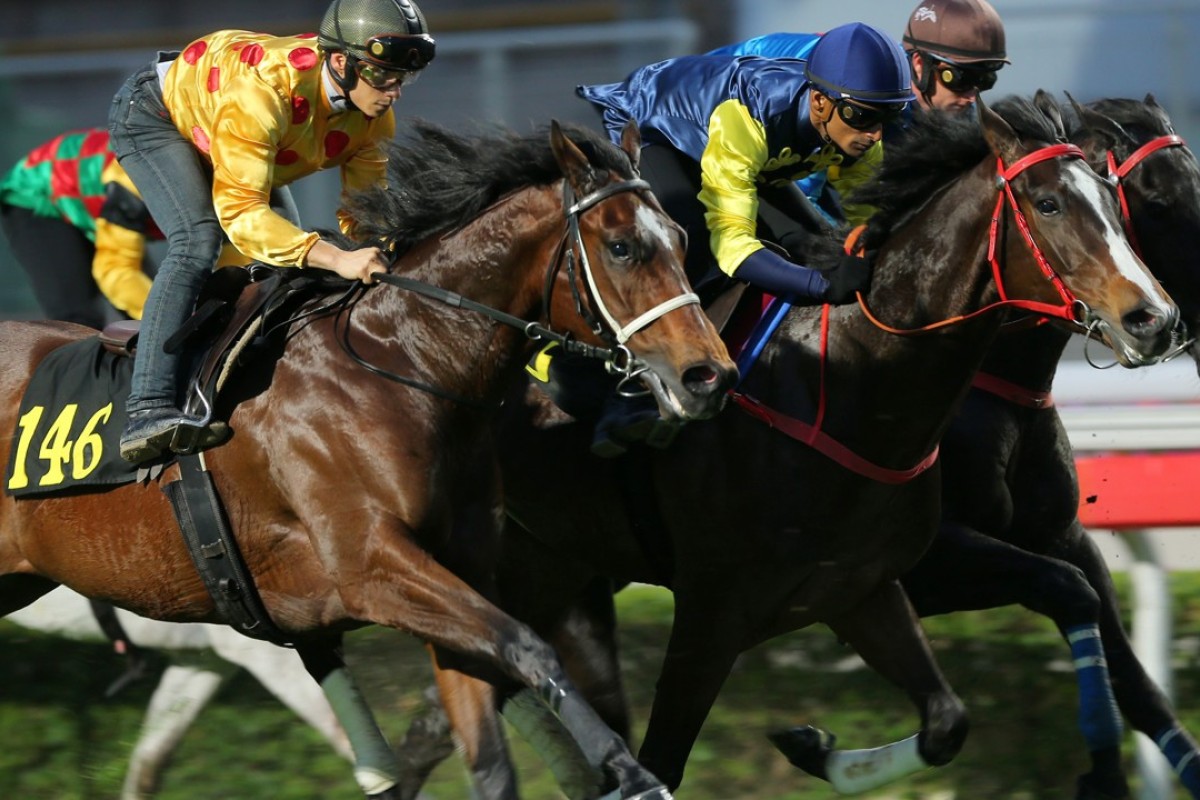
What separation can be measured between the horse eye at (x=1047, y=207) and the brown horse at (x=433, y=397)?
79 centimetres

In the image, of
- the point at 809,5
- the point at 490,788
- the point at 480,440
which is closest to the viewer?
the point at 490,788

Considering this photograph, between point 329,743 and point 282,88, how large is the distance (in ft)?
7.15

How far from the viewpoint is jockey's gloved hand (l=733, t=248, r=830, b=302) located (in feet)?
14.0

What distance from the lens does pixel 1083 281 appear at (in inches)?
152

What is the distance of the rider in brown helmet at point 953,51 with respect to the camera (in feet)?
16.1

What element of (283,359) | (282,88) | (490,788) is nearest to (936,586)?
(490,788)

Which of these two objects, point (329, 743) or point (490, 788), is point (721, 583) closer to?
point (490, 788)

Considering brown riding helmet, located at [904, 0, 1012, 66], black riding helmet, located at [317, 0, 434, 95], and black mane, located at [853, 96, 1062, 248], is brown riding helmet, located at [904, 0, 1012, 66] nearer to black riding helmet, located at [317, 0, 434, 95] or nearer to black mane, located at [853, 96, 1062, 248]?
black mane, located at [853, 96, 1062, 248]

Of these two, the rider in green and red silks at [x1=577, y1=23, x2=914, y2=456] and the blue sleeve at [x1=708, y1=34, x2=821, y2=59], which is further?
the blue sleeve at [x1=708, y1=34, x2=821, y2=59]

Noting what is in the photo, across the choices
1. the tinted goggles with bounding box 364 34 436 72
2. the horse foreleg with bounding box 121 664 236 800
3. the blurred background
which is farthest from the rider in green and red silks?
the blurred background

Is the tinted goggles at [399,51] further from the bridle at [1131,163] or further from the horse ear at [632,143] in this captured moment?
the bridle at [1131,163]

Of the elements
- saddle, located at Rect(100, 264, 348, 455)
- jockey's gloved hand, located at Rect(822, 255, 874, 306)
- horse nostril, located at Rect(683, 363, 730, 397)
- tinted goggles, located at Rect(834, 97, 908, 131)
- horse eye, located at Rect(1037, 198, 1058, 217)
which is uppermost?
tinted goggles, located at Rect(834, 97, 908, 131)

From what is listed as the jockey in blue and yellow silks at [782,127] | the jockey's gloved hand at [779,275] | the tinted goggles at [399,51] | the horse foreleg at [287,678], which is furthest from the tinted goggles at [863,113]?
the horse foreleg at [287,678]

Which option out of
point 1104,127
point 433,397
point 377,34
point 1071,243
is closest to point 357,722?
point 433,397
